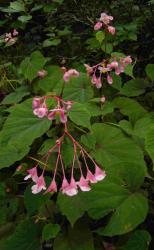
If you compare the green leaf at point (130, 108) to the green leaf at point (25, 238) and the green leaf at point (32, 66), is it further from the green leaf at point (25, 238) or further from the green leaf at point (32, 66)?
the green leaf at point (25, 238)

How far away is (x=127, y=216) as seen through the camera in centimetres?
140

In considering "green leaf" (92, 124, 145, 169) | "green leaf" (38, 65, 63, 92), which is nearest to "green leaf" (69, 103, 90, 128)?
"green leaf" (92, 124, 145, 169)

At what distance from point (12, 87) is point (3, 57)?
0.94 m

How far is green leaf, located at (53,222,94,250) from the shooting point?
159 cm

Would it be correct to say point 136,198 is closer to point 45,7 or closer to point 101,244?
point 101,244

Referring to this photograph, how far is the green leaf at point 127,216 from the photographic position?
137cm

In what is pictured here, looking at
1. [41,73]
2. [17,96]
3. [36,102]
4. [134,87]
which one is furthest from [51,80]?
[36,102]

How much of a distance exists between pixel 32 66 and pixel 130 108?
0.70 m

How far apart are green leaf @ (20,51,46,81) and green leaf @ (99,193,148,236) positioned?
3.90ft

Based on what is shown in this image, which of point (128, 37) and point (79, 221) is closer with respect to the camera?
point (79, 221)

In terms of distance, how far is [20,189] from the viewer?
2.18m

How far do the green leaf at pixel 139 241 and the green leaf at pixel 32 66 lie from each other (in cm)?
127

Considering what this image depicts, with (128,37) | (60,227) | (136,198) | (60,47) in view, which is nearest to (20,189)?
(60,227)

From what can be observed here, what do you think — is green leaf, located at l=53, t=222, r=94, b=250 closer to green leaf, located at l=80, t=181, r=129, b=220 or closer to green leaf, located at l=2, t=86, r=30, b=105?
green leaf, located at l=80, t=181, r=129, b=220
